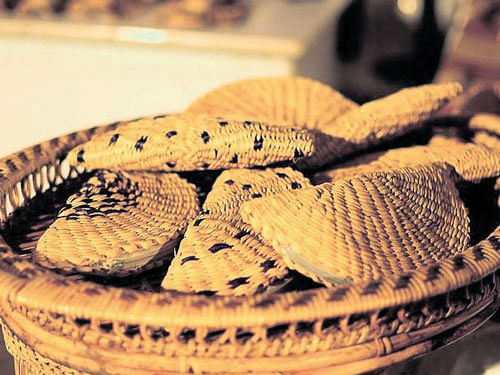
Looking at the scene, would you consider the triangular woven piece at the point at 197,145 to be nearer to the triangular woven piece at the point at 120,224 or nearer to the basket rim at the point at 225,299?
the triangular woven piece at the point at 120,224

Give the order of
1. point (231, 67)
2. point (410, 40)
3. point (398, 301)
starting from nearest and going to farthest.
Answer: point (398, 301)
point (231, 67)
point (410, 40)

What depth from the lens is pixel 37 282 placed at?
1.69 feet

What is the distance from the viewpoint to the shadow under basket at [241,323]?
481mm

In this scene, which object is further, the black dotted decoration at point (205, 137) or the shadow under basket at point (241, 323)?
the black dotted decoration at point (205, 137)

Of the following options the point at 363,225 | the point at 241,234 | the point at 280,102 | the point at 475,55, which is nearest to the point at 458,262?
the point at 363,225

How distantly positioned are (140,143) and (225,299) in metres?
0.28

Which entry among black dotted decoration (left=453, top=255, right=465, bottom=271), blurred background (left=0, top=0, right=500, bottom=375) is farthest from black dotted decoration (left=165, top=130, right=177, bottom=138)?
blurred background (left=0, top=0, right=500, bottom=375)

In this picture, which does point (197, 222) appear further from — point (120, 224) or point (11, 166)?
point (11, 166)

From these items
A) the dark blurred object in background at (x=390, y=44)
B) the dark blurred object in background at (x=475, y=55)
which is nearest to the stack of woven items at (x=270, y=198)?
the dark blurred object in background at (x=475, y=55)

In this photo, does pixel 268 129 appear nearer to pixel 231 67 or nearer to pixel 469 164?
pixel 469 164

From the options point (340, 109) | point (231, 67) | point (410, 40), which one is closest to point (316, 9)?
point (231, 67)

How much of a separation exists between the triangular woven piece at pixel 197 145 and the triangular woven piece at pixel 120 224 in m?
0.03

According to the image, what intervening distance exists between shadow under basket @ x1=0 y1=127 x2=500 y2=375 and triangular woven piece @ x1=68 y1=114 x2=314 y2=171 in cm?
20

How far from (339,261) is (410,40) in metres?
2.69
